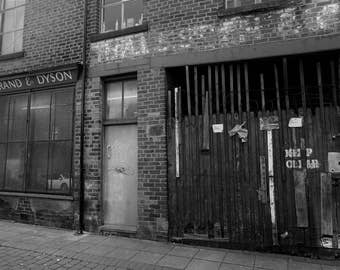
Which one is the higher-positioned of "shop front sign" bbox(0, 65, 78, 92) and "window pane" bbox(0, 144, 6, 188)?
"shop front sign" bbox(0, 65, 78, 92)

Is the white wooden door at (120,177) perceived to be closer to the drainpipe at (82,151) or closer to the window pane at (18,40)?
the drainpipe at (82,151)

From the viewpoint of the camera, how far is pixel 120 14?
6980 millimetres

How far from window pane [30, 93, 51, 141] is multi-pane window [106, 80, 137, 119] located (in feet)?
5.48

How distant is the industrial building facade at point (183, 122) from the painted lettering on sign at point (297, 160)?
0.08 feet

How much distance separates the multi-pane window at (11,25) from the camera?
8164 mm

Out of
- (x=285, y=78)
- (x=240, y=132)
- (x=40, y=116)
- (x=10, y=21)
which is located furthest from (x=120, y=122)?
(x=10, y=21)

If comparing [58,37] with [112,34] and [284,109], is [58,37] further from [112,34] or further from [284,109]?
[284,109]

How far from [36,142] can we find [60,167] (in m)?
1.03

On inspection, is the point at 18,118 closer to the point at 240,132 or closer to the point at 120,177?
the point at 120,177

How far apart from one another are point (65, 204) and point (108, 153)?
1554 millimetres

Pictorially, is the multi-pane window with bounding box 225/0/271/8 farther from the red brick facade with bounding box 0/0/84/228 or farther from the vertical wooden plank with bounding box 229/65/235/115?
the red brick facade with bounding box 0/0/84/228

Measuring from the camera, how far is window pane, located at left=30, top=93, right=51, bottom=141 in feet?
24.2

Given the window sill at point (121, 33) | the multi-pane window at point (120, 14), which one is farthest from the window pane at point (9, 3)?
the window sill at point (121, 33)

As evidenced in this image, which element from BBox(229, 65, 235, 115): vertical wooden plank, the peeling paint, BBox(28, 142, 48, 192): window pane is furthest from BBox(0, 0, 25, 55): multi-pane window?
BBox(229, 65, 235, 115): vertical wooden plank
